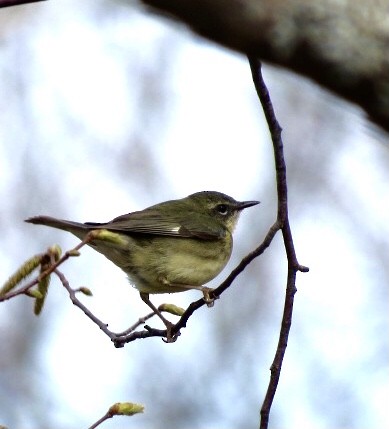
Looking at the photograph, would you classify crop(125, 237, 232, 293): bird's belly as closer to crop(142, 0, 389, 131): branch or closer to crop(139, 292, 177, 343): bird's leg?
crop(139, 292, 177, 343): bird's leg

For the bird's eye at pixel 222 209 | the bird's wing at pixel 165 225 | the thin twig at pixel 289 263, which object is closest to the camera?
the thin twig at pixel 289 263

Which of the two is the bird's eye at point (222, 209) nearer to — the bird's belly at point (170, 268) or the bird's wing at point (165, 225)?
the bird's wing at point (165, 225)

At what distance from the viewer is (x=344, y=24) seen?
1.34 m

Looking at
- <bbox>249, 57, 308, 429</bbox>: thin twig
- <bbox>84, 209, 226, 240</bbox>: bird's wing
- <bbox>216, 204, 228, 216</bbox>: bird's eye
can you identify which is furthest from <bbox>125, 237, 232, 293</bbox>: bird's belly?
<bbox>249, 57, 308, 429</bbox>: thin twig

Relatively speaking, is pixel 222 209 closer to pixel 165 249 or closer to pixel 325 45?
pixel 165 249

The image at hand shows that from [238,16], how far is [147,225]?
4537 mm

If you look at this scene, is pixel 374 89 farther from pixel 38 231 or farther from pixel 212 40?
pixel 38 231

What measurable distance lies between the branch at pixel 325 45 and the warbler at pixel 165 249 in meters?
3.73

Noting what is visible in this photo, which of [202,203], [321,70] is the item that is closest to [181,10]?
[321,70]

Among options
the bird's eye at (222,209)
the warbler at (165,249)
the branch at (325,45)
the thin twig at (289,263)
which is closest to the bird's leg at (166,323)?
the warbler at (165,249)

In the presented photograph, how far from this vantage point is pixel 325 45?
132cm

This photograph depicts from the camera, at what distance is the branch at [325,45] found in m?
1.29

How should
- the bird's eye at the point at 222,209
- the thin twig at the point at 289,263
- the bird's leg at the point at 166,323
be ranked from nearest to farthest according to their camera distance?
the thin twig at the point at 289,263, the bird's leg at the point at 166,323, the bird's eye at the point at 222,209

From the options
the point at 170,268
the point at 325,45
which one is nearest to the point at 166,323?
the point at 170,268
